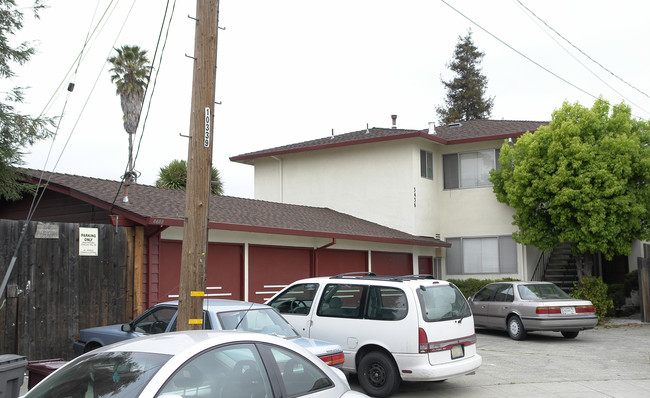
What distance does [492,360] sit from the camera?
12.9 meters

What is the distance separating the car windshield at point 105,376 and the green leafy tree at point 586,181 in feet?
56.6

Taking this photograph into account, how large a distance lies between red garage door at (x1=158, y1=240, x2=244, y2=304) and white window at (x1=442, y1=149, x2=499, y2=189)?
11098mm

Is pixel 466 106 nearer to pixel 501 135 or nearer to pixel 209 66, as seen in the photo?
pixel 501 135

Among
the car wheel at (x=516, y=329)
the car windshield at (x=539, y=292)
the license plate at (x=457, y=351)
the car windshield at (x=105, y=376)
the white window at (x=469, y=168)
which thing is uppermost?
the white window at (x=469, y=168)

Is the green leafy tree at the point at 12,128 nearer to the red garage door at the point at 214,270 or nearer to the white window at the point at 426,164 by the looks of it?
the red garage door at the point at 214,270

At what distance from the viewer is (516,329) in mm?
16047

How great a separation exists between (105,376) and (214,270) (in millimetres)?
10049

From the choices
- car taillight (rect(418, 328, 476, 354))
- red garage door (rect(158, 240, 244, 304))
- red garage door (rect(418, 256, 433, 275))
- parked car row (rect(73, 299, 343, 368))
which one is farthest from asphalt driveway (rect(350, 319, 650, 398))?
red garage door (rect(418, 256, 433, 275))

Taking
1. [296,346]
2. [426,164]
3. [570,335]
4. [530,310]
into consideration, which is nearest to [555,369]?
[530,310]

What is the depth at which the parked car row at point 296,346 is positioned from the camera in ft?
14.2

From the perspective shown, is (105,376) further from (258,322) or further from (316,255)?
(316,255)

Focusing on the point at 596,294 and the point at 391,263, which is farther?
the point at 391,263

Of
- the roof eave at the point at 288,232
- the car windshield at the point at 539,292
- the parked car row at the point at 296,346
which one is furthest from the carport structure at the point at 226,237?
the car windshield at the point at 539,292

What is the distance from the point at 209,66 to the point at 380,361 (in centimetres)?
492
